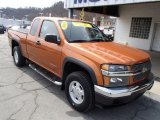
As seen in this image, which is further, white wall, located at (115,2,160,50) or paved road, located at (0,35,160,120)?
white wall, located at (115,2,160,50)

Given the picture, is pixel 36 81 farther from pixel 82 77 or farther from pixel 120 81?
pixel 120 81

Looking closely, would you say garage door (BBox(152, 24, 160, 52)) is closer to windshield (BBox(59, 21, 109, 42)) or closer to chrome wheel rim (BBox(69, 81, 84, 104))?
windshield (BBox(59, 21, 109, 42))

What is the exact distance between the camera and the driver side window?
490 centimetres

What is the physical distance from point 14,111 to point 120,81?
211 centimetres

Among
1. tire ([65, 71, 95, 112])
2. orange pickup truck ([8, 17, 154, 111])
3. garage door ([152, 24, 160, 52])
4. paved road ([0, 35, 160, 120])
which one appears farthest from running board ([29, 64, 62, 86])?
garage door ([152, 24, 160, 52])

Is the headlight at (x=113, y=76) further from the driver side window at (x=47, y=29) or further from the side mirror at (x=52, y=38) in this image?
the driver side window at (x=47, y=29)

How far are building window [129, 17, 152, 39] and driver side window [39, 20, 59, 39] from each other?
11.9 m

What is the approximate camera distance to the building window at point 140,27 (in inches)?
612

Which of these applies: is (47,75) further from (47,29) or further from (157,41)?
(157,41)

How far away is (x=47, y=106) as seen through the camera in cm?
420

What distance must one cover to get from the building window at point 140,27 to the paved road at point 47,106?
36.7 feet

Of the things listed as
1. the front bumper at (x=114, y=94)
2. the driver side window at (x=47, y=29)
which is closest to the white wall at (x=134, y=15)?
the driver side window at (x=47, y=29)

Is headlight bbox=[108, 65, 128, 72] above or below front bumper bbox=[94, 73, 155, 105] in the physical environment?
above

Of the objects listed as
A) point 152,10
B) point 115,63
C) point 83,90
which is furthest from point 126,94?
point 152,10
